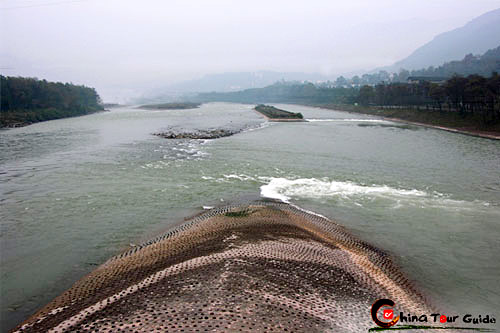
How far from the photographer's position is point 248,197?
44.2 ft

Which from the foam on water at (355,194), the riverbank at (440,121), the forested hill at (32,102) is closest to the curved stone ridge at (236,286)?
the foam on water at (355,194)

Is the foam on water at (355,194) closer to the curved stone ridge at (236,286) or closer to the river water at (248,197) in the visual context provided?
the river water at (248,197)

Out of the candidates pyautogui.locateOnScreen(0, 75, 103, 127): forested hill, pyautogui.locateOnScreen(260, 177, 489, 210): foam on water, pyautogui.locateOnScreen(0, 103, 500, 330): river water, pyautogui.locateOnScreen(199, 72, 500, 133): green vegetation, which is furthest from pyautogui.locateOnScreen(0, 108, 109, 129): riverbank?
pyautogui.locateOnScreen(199, 72, 500, 133): green vegetation

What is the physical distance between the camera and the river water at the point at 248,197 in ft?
26.6

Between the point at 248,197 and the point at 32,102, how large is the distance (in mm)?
54617

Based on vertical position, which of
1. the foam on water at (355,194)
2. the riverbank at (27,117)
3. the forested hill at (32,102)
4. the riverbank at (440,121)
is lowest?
the foam on water at (355,194)

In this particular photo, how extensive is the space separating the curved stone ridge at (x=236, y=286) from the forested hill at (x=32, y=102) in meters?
44.3

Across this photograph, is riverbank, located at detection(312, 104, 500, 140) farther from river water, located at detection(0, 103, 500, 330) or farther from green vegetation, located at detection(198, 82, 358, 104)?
green vegetation, located at detection(198, 82, 358, 104)

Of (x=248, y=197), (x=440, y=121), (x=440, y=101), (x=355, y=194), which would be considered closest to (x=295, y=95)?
(x=440, y=101)

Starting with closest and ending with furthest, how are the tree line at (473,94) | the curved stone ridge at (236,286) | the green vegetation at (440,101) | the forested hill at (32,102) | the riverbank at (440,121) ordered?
the curved stone ridge at (236,286)
the riverbank at (440,121)
the tree line at (473,94)
the green vegetation at (440,101)
the forested hill at (32,102)

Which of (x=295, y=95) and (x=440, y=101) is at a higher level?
(x=295, y=95)

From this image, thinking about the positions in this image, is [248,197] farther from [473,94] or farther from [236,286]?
[473,94]

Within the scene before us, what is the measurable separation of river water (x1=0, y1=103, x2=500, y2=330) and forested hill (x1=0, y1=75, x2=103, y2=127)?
24.1 metres

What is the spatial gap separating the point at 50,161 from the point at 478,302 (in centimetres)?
2243
